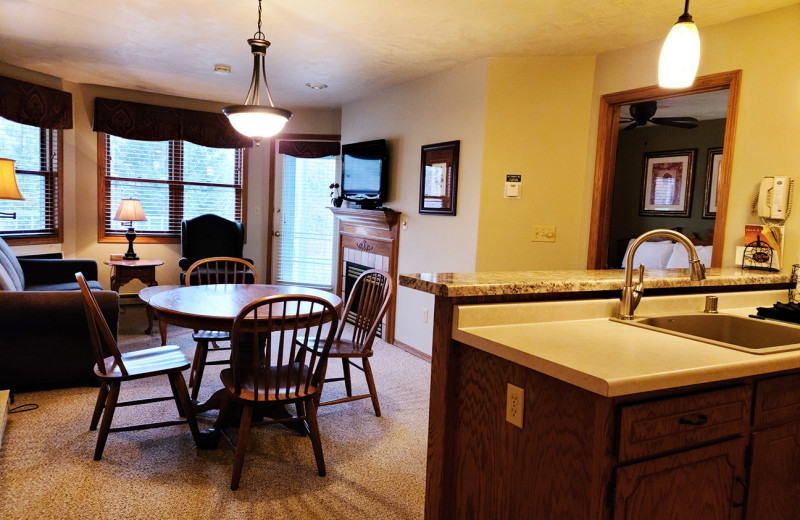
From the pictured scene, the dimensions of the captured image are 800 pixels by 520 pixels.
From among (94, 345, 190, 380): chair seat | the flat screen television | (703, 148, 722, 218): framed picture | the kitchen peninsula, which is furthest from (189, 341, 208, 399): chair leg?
(703, 148, 722, 218): framed picture

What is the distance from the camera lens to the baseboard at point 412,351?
174 inches

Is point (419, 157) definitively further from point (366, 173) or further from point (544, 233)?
point (544, 233)

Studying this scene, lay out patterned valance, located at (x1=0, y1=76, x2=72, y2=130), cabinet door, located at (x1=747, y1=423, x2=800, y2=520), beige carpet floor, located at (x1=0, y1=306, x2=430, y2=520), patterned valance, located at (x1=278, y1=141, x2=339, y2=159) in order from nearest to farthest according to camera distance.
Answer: cabinet door, located at (x1=747, y1=423, x2=800, y2=520)
beige carpet floor, located at (x1=0, y1=306, x2=430, y2=520)
patterned valance, located at (x1=0, y1=76, x2=72, y2=130)
patterned valance, located at (x1=278, y1=141, x2=339, y2=159)

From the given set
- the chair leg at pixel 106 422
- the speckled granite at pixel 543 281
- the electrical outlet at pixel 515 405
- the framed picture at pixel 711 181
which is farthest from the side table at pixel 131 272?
the framed picture at pixel 711 181

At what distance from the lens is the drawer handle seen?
1.37 meters

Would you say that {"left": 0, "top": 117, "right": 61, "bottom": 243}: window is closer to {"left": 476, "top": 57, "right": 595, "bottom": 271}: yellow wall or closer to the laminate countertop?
{"left": 476, "top": 57, "right": 595, "bottom": 271}: yellow wall

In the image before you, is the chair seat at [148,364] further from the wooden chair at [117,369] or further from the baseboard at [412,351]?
the baseboard at [412,351]

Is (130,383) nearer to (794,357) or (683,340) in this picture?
(683,340)

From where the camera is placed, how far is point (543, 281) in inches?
70.8

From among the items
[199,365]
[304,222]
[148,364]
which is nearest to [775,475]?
[148,364]

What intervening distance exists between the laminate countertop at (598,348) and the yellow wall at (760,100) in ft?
4.28

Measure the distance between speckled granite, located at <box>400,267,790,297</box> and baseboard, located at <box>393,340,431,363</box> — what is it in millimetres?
2384

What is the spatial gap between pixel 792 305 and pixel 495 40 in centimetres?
234

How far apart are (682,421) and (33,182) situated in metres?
5.90
